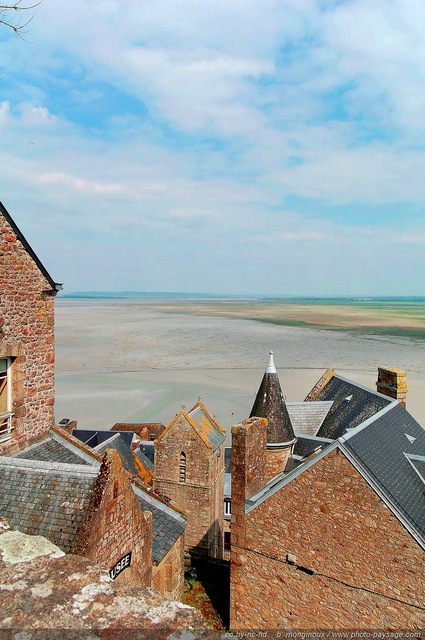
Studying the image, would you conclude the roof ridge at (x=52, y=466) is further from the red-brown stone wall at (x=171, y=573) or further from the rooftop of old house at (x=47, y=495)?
the red-brown stone wall at (x=171, y=573)

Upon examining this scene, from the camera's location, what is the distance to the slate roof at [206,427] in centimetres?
Answer: 1625

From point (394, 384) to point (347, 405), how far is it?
2087 millimetres

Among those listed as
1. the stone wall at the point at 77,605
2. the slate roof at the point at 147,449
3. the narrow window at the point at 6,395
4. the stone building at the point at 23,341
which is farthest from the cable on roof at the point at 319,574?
the slate roof at the point at 147,449

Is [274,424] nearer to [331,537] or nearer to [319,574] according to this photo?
[331,537]

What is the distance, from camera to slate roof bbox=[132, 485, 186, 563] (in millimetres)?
8875

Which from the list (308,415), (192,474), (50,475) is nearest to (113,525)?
(50,475)

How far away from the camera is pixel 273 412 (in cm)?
1338

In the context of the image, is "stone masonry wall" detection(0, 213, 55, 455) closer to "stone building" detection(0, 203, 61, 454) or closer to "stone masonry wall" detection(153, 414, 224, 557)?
"stone building" detection(0, 203, 61, 454)

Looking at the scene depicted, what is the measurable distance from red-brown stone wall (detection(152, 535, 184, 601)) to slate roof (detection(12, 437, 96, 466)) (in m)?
3.03

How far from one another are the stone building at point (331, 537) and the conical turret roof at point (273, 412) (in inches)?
66.2

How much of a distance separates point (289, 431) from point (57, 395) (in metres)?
29.3

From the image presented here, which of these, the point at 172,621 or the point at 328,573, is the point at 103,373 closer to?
the point at 328,573

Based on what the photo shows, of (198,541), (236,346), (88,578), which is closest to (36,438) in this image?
(88,578)

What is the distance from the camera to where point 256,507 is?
34.0 feet
